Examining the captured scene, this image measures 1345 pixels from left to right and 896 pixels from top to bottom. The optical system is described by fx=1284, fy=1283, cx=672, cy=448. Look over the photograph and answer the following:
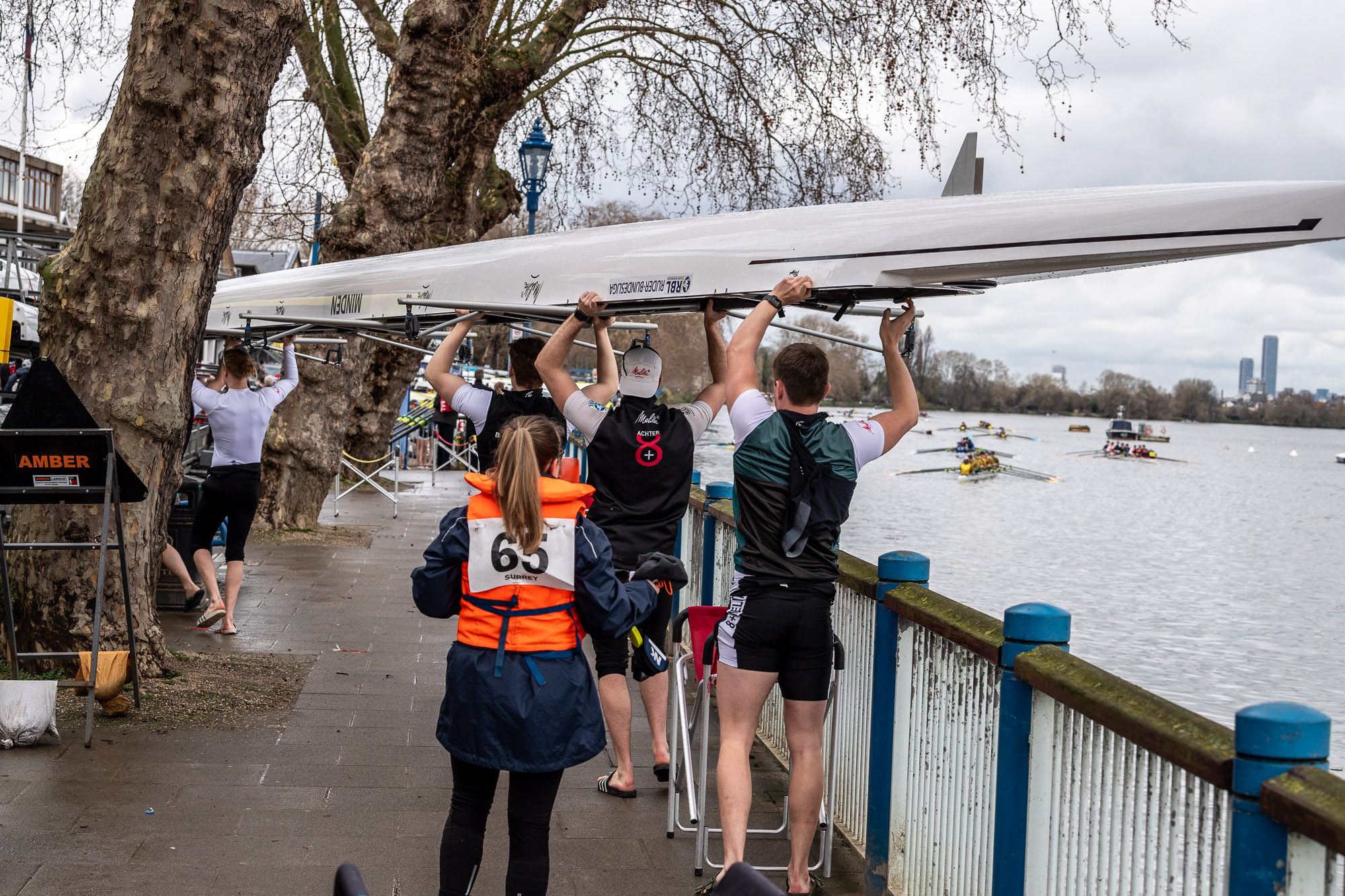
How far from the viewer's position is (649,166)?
20.1m

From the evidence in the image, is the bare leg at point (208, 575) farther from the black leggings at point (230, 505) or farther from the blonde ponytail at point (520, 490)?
the blonde ponytail at point (520, 490)

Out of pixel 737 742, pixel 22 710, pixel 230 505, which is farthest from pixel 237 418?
pixel 737 742

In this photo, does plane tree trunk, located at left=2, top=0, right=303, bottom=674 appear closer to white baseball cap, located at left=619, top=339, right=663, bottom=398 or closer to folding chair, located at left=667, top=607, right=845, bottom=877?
white baseball cap, located at left=619, top=339, right=663, bottom=398

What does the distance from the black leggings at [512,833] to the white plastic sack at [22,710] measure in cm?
309

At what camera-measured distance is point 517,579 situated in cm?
384

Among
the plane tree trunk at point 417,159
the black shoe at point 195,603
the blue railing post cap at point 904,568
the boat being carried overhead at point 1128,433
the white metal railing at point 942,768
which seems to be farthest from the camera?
the boat being carried overhead at point 1128,433

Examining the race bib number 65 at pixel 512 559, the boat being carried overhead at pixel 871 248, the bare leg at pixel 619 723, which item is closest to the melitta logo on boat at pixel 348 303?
the boat being carried overhead at pixel 871 248

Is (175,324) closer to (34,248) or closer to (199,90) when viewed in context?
(199,90)

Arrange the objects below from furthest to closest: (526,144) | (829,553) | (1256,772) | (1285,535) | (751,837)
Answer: (1285,535), (526,144), (751,837), (829,553), (1256,772)

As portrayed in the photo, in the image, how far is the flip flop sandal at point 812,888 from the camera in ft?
15.7

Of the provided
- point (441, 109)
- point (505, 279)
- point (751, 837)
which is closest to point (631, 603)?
point (751, 837)

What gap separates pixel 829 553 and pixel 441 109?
10751mm

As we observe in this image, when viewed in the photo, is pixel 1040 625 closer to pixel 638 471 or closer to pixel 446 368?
pixel 638 471

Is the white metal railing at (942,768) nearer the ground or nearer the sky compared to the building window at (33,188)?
nearer the ground
